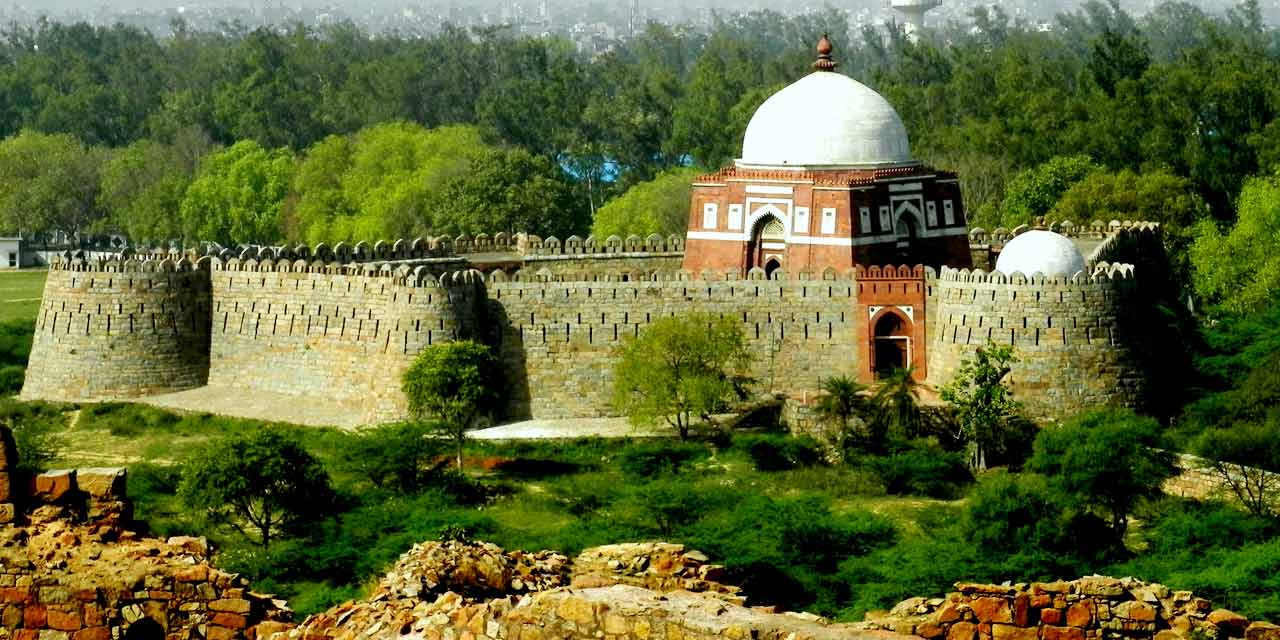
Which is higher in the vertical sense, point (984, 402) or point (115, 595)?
point (984, 402)

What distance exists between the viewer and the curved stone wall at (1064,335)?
36906mm

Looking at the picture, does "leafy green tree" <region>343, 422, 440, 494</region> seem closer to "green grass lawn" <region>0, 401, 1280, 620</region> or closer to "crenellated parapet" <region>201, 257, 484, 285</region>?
"green grass lawn" <region>0, 401, 1280, 620</region>

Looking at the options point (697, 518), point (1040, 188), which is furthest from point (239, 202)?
point (697, 518)

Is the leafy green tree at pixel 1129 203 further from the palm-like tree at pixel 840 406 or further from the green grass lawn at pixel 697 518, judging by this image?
the green grass lawn at pixel 697 518

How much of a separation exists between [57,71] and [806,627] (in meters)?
106

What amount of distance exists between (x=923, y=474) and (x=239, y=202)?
38679 millimetres

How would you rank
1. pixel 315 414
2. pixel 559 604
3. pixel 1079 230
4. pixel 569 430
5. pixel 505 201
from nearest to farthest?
pixel 559 604 < pixel 569 430 < pixel 315 414 < pixel 1079 230 < pixel 505 201

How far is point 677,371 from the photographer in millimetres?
37812

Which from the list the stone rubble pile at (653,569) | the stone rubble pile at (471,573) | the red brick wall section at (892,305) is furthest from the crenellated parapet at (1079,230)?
the stone rubble pile at (471,573)

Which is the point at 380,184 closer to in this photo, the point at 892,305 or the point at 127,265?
the point at 127,265

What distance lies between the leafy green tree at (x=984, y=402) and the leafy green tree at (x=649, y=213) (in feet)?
72.2

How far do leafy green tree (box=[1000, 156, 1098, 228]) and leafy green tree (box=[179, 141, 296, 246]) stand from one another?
2137 cm

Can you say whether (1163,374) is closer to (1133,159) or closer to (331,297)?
(331,297)

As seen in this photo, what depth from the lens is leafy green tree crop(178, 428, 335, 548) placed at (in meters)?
32.5
